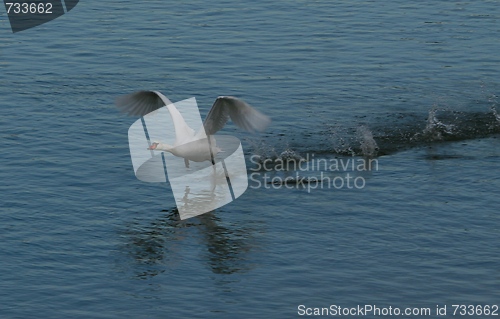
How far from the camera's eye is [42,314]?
19.3 m

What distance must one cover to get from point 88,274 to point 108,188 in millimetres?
4379

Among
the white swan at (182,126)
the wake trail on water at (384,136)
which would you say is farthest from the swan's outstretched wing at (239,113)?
the wake trail on water at (384,136)

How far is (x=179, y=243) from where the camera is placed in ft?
72.5

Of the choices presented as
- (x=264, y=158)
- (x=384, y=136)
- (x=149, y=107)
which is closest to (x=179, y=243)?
(x=149, y=107)

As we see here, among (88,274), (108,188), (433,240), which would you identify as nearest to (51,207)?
(108,188)

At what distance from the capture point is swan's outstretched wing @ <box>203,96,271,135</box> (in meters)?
22.5

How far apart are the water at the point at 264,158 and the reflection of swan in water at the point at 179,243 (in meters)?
0.05

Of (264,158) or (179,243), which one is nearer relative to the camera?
(179,243)

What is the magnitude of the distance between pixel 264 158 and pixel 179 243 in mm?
5079

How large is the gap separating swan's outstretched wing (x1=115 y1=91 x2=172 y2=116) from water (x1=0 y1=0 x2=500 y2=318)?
6.01ft

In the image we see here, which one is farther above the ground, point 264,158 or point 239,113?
point 239,113

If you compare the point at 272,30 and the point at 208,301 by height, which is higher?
the point at 272,30

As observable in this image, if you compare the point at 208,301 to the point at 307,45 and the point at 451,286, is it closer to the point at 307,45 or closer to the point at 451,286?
the point at 451,286

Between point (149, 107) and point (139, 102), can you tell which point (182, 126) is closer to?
point (149, 107)
